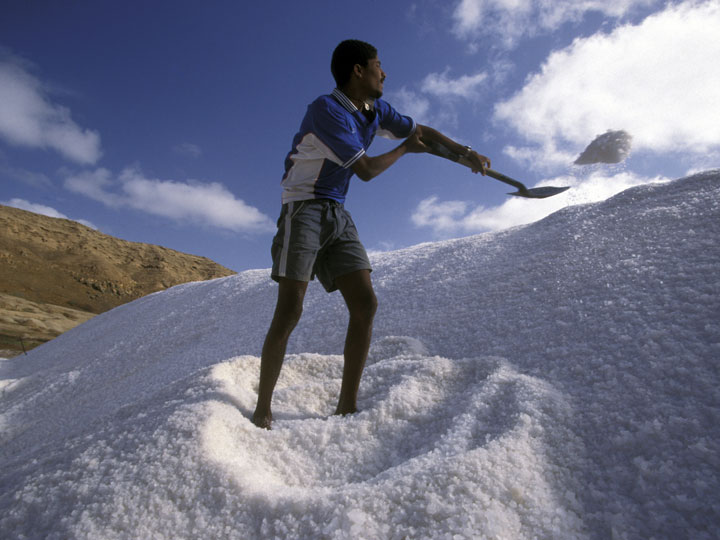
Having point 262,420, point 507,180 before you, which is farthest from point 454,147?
point 262,420

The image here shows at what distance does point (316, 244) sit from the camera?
1410mm

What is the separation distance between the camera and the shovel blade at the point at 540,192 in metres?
2.26

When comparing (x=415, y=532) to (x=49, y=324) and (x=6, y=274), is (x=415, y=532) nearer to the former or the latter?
(x=49, y=324)

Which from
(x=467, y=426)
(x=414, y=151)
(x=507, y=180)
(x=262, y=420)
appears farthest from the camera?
(x=507, y=180)

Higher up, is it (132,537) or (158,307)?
(158,307)

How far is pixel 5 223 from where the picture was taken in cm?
1291

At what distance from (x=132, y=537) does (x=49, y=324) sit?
27.2 ft

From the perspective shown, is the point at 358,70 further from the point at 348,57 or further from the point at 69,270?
the point at 69,270

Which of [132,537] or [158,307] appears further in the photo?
[158,307]

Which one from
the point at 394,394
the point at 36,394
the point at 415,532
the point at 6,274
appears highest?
the point at 6,274

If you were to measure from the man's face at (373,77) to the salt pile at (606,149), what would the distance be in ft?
6.29

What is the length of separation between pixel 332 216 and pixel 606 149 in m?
2.26

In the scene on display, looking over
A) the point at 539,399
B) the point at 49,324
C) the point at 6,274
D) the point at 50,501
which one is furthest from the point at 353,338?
the point at 6,274

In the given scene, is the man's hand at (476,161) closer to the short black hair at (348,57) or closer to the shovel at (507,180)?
the shovel at (507,180)
